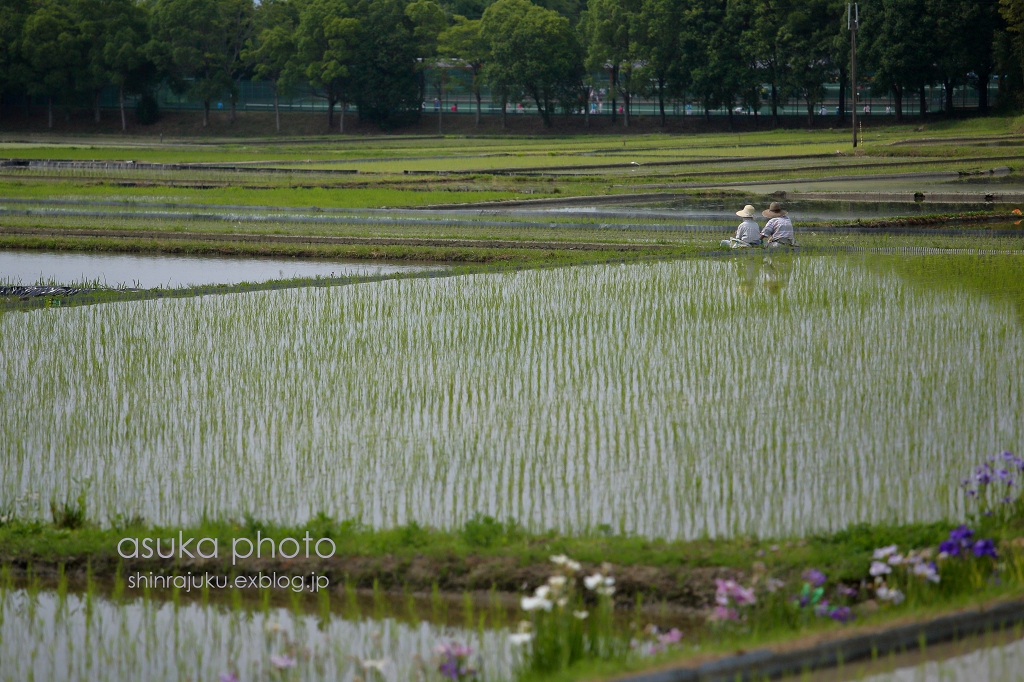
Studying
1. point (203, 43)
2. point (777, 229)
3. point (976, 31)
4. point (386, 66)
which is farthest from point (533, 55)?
point (777, 229)

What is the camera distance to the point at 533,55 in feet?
200

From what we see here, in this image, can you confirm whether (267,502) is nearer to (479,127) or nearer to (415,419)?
(415,419)

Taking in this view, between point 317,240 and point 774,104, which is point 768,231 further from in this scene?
point 774,104

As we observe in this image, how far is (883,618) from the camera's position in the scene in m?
3.78

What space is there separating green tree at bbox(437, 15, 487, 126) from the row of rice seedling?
55949mm

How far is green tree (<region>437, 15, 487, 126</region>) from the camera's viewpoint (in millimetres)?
65000

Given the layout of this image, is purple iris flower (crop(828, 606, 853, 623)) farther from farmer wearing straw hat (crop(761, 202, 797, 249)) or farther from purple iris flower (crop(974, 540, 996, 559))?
farmer wearing straw hat (crop(761, 202, 797, 249))

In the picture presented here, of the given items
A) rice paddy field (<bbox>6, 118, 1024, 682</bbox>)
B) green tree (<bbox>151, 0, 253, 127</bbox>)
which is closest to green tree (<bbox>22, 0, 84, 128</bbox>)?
green tree (<bbox>151, 0, 253, 127</bbox>)

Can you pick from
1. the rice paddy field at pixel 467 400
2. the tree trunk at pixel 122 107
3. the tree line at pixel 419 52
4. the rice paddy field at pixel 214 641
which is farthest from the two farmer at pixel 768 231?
the tree trunk at pixel 122 107

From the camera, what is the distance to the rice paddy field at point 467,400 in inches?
167

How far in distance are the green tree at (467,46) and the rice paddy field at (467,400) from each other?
49.7m

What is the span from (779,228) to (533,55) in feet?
162

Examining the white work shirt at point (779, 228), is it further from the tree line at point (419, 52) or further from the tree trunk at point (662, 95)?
the tree trunk at point (662, 95)

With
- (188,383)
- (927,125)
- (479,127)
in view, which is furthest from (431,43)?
(188,383)
